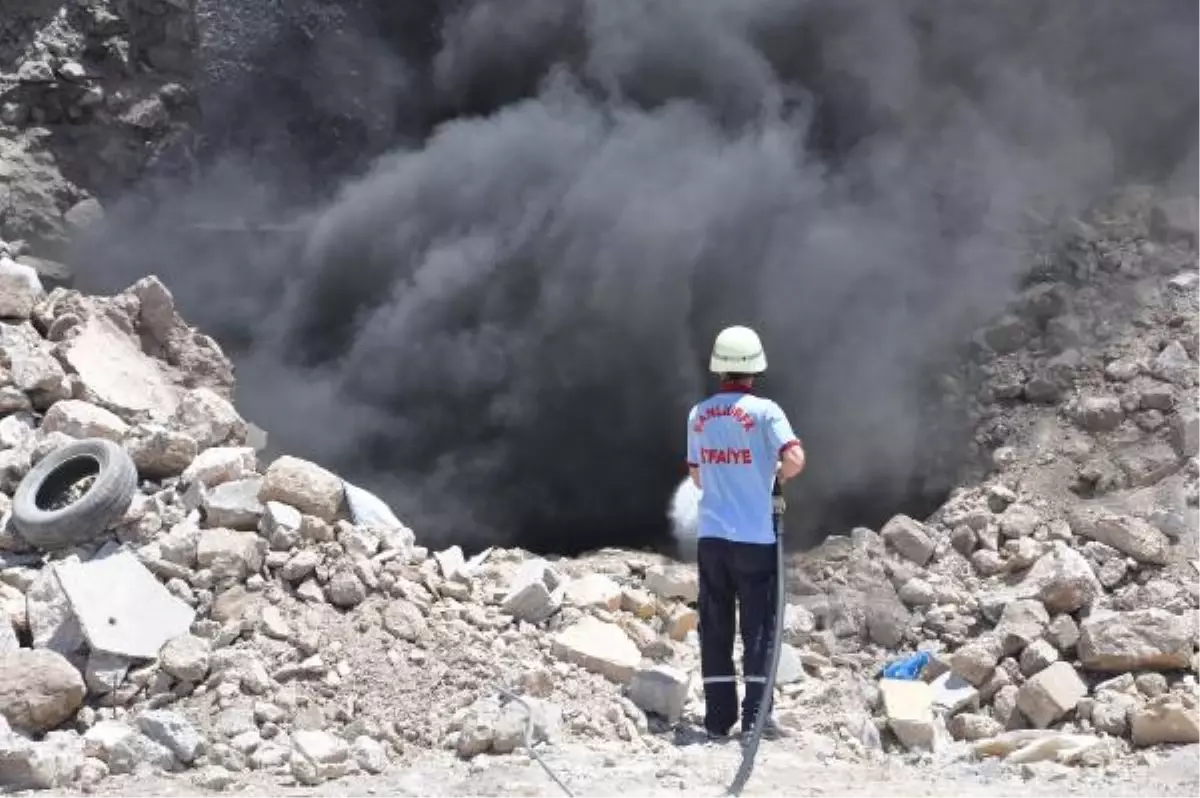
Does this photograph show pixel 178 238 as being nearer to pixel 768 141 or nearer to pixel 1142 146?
pixel 768 141

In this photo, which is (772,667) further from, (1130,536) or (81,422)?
(81,422)

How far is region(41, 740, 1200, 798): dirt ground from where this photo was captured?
3.52 metres

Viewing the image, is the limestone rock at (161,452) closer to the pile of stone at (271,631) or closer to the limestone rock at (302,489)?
the pile of stone at (271,631)

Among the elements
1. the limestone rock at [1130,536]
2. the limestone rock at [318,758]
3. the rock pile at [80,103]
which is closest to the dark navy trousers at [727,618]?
the limestone rock at [318,758]

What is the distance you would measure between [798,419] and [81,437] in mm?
3639

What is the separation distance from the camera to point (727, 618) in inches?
161

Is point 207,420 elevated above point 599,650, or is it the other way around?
point 207,420

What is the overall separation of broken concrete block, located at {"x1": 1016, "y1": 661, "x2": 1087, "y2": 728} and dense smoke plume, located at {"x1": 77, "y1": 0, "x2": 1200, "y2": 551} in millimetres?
2225

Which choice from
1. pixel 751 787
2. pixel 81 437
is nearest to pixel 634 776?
pixel 751 787

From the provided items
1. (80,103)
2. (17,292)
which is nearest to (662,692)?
(17,292)

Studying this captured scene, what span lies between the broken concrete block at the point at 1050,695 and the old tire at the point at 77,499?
3258mm

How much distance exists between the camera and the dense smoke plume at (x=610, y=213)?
7.12 m

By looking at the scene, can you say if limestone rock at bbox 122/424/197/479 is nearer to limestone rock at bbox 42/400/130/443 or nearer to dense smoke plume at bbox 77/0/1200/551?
limestone rock at bbox 42/400/130/443

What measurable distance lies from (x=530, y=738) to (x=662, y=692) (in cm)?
63
